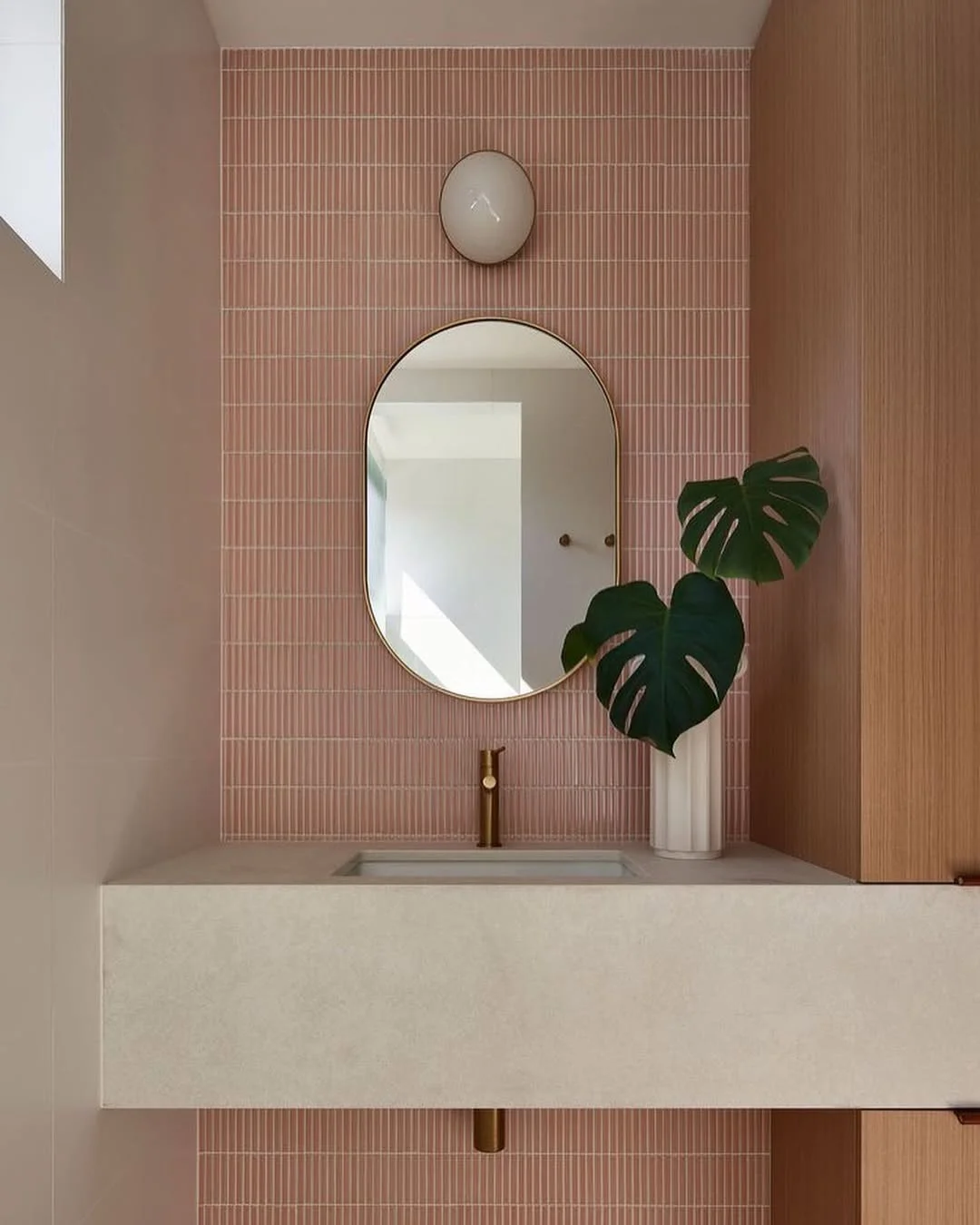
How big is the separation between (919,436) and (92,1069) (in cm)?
131

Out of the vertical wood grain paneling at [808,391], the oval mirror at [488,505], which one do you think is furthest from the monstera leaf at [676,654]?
the oval mirror at [488,505]

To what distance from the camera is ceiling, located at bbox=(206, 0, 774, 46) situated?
6.68 feet

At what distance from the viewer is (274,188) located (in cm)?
217

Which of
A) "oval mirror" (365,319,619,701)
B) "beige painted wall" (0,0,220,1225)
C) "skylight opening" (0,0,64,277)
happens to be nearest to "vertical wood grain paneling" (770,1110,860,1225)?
"oval mirror" (365,319,619,701)

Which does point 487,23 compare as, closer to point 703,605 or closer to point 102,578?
point 703,605

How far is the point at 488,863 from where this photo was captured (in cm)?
190

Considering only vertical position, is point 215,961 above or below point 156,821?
below

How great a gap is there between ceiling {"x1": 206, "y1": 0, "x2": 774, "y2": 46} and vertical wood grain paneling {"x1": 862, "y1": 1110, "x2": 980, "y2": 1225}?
1.81 m

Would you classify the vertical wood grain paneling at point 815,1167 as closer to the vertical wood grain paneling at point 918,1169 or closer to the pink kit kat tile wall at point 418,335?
the vertical wood grain paneling at point 918,1169

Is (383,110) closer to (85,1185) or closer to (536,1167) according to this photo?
(85,1185)

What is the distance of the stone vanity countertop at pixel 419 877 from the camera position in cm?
148

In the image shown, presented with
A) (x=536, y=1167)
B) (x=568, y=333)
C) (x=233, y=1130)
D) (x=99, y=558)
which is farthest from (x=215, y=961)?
(x=568, y=333)

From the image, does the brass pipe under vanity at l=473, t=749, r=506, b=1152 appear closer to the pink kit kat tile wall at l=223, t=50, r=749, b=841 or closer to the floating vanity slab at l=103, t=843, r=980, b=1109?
the pink kit kat tile wall at l=223, t=50, r=749, b=841

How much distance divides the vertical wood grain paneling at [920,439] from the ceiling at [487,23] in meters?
0.62
